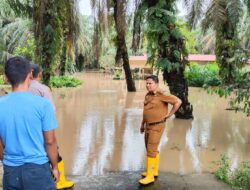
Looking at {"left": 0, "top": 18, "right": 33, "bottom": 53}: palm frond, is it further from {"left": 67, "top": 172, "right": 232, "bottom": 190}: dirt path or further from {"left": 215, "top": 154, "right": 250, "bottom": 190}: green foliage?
{"left": 215, "top": 154, "right": 250, "bottom": 190}: green foliage

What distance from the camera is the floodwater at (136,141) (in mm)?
7352

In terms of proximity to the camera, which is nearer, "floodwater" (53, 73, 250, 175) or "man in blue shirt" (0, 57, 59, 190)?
"man in blue shirt" (0, 57, 59, 190)

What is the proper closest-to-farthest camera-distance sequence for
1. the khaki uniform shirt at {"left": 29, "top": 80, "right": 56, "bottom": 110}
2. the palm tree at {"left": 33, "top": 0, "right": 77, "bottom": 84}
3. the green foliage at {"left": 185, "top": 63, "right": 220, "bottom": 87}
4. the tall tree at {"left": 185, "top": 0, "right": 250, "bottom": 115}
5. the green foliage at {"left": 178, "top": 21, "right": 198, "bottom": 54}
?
1. the khaki uniform shirt at {"left": 29, "top": 80, "right": 56, "bottom": 110}
2. the tall tree at {"left": 185, "top": 0, "right": 250, "bottom": 115}
3. the palm tree at {"left": 33, "top": 0, "right": 77, "bottom": 84}
4. the green foliage at {"left": 178, "top": 21, "right": 198, "bottom": 54}
5. the green foliage at {"left": 185, "top": 63, "right": 220, "bottom": 87}

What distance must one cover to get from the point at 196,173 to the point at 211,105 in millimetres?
10673

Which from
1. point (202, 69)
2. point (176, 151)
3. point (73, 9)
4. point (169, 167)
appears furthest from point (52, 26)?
point (202, 69)

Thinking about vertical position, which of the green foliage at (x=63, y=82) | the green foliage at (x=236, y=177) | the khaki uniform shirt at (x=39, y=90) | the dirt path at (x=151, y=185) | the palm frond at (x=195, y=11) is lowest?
the green foliage at (x=63, y=82)

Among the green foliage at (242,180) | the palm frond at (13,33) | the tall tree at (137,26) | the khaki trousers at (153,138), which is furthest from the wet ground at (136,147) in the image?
the palm frond at (13,33)

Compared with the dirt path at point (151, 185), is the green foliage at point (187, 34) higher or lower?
higher

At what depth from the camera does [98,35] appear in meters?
14.4

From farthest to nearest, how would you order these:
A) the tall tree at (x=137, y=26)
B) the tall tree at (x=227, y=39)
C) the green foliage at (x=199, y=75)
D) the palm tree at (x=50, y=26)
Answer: the green foliage at (x=199, y=75), the tall tree at (x=137, y=26), the palm tree at (x=50, y=26), the tall tree at (x=227, y=39)

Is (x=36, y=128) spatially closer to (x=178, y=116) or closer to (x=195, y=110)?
(x=178, y=116)

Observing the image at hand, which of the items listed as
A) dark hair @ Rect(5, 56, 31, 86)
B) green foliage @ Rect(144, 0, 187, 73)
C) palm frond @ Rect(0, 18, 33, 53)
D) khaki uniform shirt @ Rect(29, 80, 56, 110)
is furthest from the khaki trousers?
palm frond @ Rect(0, 18, 33, 53)

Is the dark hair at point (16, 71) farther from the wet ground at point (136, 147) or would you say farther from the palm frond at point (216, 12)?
the palm frond at point (216, 12)

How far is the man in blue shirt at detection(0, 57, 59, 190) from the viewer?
3.03m
